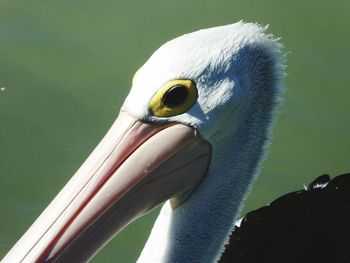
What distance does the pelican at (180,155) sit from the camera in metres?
3.33

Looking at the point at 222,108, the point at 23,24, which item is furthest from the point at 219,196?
the point at 23,24

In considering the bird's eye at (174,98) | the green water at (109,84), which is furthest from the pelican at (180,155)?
the green water at (109,84)

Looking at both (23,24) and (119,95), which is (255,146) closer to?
(119,95)

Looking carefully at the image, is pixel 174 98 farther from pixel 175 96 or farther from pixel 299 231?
pixel 299 231

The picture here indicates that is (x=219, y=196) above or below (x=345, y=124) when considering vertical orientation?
below

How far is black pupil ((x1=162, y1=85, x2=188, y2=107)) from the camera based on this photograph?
338 centimetres

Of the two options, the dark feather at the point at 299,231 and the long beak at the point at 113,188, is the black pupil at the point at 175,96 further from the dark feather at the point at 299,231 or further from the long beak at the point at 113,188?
the dark feather at the point at 299,231

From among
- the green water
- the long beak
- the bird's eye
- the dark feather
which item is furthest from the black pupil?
the green water

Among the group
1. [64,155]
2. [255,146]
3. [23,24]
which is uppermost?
[23,24]

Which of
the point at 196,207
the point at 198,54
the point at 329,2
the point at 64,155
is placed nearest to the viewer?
the point at 198,54

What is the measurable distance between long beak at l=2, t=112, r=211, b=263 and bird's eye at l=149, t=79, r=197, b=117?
67mm

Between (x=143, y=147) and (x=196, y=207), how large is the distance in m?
0.45

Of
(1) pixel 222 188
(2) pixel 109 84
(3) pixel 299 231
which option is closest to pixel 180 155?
(1) pixel 222 188

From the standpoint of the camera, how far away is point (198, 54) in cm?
342
